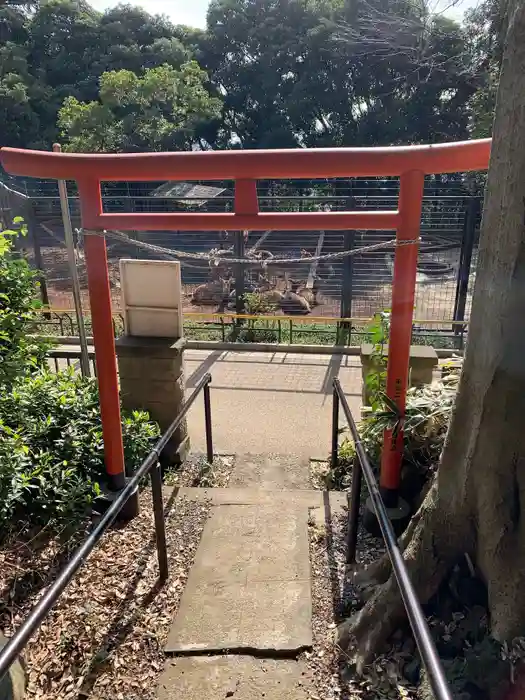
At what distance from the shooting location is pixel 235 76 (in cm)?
2931

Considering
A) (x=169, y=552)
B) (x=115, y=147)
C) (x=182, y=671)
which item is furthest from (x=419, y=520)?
(x=115, y=147)

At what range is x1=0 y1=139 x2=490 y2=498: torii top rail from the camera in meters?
2.69

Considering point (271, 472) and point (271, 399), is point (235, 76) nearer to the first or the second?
point (271, 399)

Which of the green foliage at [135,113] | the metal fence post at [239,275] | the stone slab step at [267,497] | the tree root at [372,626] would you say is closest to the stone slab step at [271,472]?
the stone slab step at [267,497]

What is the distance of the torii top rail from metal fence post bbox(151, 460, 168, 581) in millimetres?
794

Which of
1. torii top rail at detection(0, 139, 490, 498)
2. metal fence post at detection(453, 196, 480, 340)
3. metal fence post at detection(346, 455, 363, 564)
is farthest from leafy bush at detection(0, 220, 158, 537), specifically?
metal fence post at detection(453, 196, 480, 340)

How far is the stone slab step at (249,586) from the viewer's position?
2475mm

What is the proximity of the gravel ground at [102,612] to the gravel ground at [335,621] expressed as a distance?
2.45ft

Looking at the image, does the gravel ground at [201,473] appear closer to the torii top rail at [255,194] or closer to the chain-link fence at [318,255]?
the torii top rail at [255,194]

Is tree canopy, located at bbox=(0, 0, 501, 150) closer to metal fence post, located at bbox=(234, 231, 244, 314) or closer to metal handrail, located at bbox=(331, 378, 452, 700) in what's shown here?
metal fence post, located at bbox=(234, 231, 244, 314)

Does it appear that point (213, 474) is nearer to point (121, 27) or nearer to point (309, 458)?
point (309, 458)

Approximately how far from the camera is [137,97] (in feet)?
67.7

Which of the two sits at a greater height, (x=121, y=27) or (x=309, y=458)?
(x=121, y=27)

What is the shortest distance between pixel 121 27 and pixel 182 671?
34.0m
